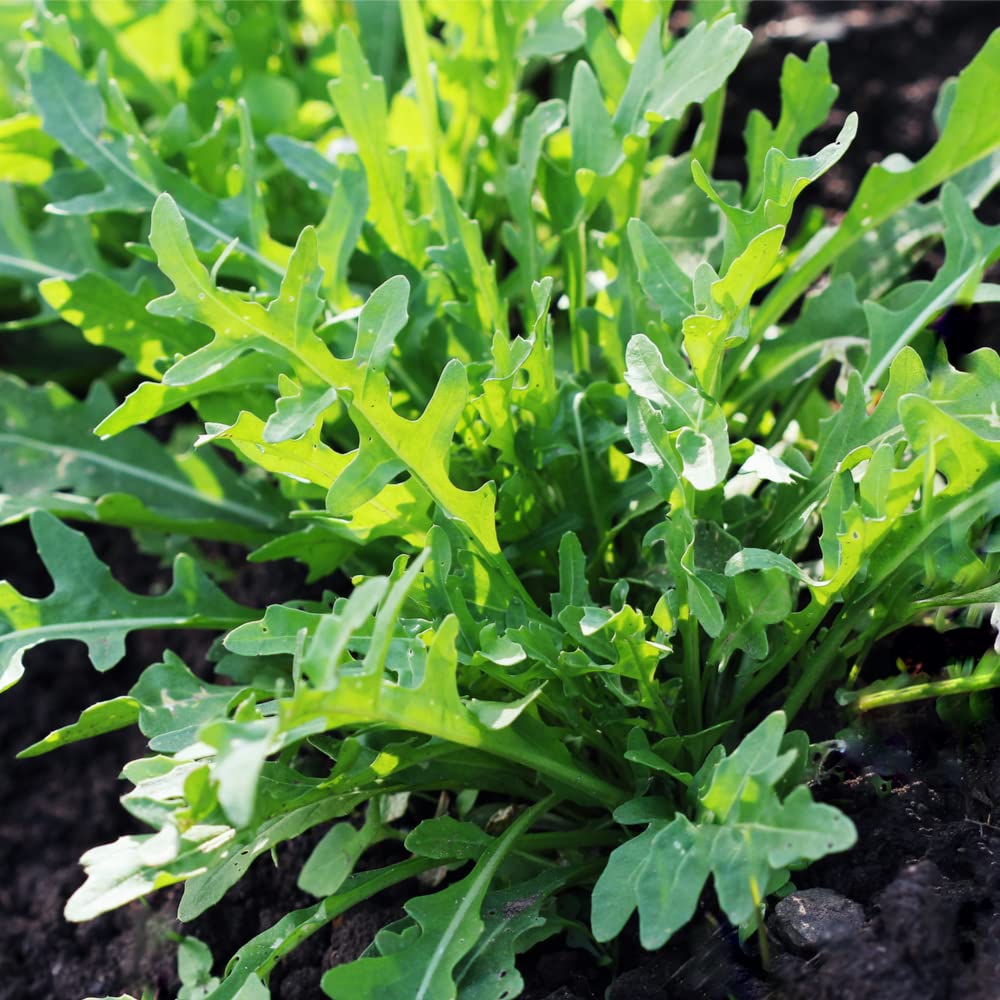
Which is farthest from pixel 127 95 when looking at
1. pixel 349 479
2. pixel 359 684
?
pixel 359 684

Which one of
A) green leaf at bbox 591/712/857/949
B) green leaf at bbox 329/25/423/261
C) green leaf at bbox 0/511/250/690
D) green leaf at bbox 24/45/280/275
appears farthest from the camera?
green leaf at bbox 24/45/280/275

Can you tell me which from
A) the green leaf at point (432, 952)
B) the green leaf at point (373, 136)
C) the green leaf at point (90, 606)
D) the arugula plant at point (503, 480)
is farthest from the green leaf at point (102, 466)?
the green leaf at point (432, 952)

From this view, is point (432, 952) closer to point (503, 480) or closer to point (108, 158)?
point (503, 480)

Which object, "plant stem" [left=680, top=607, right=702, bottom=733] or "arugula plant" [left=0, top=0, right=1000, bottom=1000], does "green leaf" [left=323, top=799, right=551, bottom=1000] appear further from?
"plant stem" [left=680, top=607, right=702, bottom=733]

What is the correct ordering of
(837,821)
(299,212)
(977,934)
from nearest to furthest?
1. (837,821)
2. (977,934)
3. (299,212)

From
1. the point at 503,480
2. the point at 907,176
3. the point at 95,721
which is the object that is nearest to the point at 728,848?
the point at 503,480

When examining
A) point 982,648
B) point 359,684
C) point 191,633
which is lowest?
point 191,633

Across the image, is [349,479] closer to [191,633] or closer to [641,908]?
[641,908]

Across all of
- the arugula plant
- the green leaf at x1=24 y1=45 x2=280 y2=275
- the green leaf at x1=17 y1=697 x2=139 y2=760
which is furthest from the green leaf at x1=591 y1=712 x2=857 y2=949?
the green leaf at x1=24 y1=45 x2=280 y2=275
